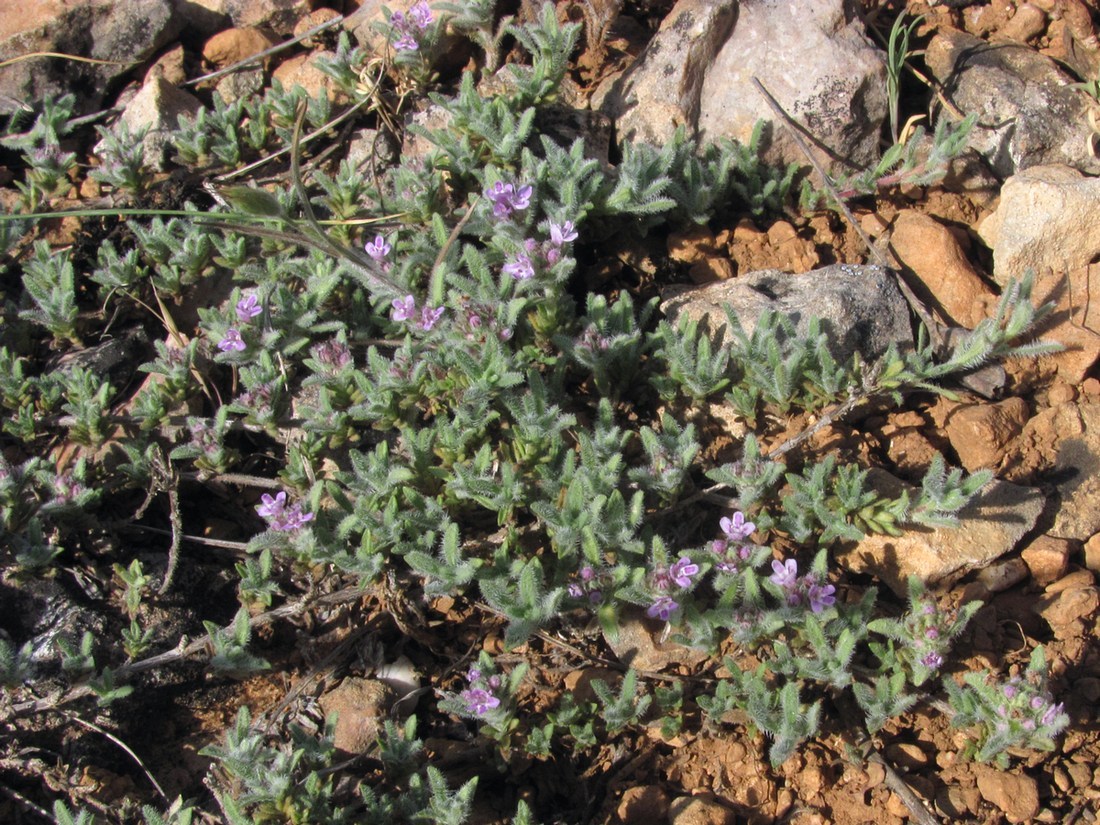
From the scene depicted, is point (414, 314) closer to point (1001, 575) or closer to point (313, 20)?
point (1001, 575)

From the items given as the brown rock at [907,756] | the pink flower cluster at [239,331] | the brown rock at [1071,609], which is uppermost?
the pink flower cluster at [239,331]

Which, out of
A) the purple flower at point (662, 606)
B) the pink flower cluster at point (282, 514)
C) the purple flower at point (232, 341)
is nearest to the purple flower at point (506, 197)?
the purple flower at point (232, 341)

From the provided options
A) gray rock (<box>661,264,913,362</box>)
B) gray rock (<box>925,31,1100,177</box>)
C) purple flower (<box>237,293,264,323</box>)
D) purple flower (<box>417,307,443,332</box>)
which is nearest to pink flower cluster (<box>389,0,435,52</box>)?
purple flower (<box>237,293,264,323</box>)

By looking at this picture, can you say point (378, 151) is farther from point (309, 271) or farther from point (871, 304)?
point (871, 304)

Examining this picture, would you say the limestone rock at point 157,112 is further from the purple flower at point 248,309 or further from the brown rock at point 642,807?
the brown rock at point 642,807

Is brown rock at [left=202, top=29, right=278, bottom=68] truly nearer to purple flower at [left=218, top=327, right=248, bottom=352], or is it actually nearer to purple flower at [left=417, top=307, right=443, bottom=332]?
purple flower at [left=218, top=327, right=248, bottom=352]
